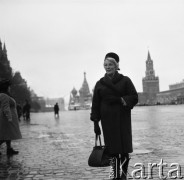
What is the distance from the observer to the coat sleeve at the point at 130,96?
520 cm

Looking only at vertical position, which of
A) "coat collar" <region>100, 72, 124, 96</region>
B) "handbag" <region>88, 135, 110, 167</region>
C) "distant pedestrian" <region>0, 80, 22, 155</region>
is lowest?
"handbag" <region>88, 135, 110, 167</region>

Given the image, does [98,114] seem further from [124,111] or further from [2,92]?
[2,92]

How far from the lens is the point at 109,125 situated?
528 cm

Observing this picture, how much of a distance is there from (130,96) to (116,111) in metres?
0.29

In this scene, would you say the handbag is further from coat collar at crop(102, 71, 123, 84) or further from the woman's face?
the woman's face

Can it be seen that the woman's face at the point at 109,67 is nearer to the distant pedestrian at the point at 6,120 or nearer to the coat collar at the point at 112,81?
the coat collar at the point at 112,81

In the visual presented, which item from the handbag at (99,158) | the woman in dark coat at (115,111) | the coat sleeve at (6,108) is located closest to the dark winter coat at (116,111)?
the woman in dark coat at (115,111)

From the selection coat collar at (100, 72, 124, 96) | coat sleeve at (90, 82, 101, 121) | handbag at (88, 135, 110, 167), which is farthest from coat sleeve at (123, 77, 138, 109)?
handbag at (88, 135, 110, 167)

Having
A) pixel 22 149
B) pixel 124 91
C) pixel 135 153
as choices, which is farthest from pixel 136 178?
pixel 22 149

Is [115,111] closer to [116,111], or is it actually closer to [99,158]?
[116,111]

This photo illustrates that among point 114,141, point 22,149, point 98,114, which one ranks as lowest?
point 22,149

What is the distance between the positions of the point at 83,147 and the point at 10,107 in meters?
2.32

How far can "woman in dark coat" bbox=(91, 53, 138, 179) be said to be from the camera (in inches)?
206

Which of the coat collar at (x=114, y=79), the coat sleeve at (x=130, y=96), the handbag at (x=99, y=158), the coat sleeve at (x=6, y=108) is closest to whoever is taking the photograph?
the handbag at (x=99, y=158)
